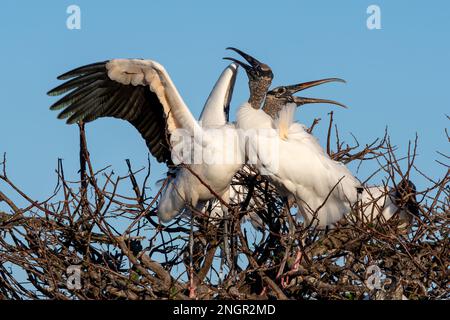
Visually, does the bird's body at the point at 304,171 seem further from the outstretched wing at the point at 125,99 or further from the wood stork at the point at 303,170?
the outstretched wing at the point at 125,99

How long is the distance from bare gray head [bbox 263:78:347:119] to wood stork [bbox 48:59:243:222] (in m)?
0.32

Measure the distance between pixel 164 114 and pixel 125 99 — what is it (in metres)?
0.42

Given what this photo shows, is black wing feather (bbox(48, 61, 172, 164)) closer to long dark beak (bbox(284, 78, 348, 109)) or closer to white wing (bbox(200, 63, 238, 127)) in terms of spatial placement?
white wing (bbox(200, 63, 238, 127))

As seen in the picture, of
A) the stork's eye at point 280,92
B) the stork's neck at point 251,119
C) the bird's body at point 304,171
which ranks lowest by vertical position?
the bird's body at point 304,171

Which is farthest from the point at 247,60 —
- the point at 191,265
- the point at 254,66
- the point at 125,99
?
the point at 191,265

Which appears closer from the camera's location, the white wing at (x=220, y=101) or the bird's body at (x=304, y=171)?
the bird's body at (x=304, y=171)

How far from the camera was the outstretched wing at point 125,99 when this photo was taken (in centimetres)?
805

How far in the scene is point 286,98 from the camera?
8.58 meters

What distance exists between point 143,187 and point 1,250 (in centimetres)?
93

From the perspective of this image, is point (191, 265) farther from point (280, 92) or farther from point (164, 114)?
point (280, 92)

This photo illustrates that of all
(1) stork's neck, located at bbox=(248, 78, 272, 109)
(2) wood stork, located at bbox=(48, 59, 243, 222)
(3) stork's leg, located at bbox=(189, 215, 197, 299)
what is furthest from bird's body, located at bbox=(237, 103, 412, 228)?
(3) stork's leg, located at bbox=(189, 215, 197, 299)

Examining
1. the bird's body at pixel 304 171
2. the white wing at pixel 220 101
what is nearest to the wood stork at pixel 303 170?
the bird's body at pixel 304 171
